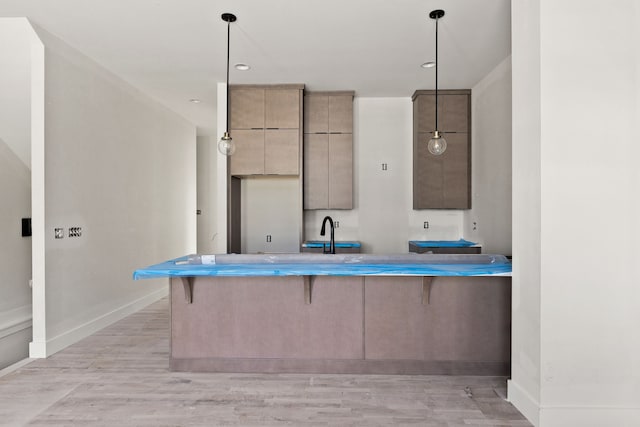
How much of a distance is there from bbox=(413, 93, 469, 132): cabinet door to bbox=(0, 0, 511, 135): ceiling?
213 millimetres

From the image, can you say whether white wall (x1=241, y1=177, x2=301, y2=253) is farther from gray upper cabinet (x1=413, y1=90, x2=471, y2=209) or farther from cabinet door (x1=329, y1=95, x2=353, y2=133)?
gray upper cabinet (x1=413, y1=90, x2=471, y2=209)

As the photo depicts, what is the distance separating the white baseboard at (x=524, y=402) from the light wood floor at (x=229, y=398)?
0.05m

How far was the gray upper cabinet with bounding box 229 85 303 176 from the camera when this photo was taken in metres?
4.84

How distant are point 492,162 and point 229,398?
11.6 feet

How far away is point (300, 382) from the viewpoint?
272cm

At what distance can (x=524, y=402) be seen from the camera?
229 cm

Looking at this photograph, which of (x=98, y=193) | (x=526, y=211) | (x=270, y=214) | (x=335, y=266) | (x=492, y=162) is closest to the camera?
(x=526, y=211)

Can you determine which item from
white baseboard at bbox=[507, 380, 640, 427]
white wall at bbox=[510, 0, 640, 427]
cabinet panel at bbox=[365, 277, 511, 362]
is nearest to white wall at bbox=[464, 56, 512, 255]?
cabinet panel at bbox=[365, 277, 511, 362]

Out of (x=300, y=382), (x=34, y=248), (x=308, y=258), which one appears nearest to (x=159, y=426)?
(x=300, y=382)

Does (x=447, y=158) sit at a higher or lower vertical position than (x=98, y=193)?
higher

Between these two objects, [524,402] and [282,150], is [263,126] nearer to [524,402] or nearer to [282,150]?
[282,150]

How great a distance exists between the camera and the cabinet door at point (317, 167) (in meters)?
5.08

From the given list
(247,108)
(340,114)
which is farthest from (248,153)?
(340,114)

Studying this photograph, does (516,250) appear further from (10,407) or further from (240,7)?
(10,407)
